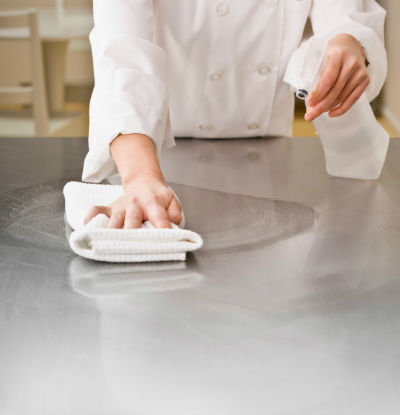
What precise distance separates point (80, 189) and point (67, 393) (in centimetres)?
40

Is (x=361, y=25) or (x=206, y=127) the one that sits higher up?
(x=361, y=25)

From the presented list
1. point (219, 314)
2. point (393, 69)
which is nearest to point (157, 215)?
point (219, 314)

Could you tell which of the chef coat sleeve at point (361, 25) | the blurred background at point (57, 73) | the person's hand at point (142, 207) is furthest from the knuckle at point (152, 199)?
the blurred background at point (57, 73)

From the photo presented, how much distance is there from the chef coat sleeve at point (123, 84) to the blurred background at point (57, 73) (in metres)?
2.70

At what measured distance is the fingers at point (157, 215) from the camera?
65 cm

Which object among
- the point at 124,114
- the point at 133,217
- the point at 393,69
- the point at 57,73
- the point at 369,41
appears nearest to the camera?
the point at 133,217

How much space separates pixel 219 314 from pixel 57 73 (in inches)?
137

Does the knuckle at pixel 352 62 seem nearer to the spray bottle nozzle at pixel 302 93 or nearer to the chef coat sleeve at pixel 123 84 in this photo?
the spray bottle nozzle at pixel 302 93

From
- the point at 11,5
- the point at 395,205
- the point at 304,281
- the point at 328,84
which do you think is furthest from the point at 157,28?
the point at 11,5

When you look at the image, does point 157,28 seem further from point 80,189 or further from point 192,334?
point 192,334

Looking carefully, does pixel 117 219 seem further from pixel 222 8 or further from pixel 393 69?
pixel 393 69

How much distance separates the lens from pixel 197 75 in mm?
1094

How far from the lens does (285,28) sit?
3.52 ft

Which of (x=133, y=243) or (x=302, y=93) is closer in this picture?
(x=133, y=243)
